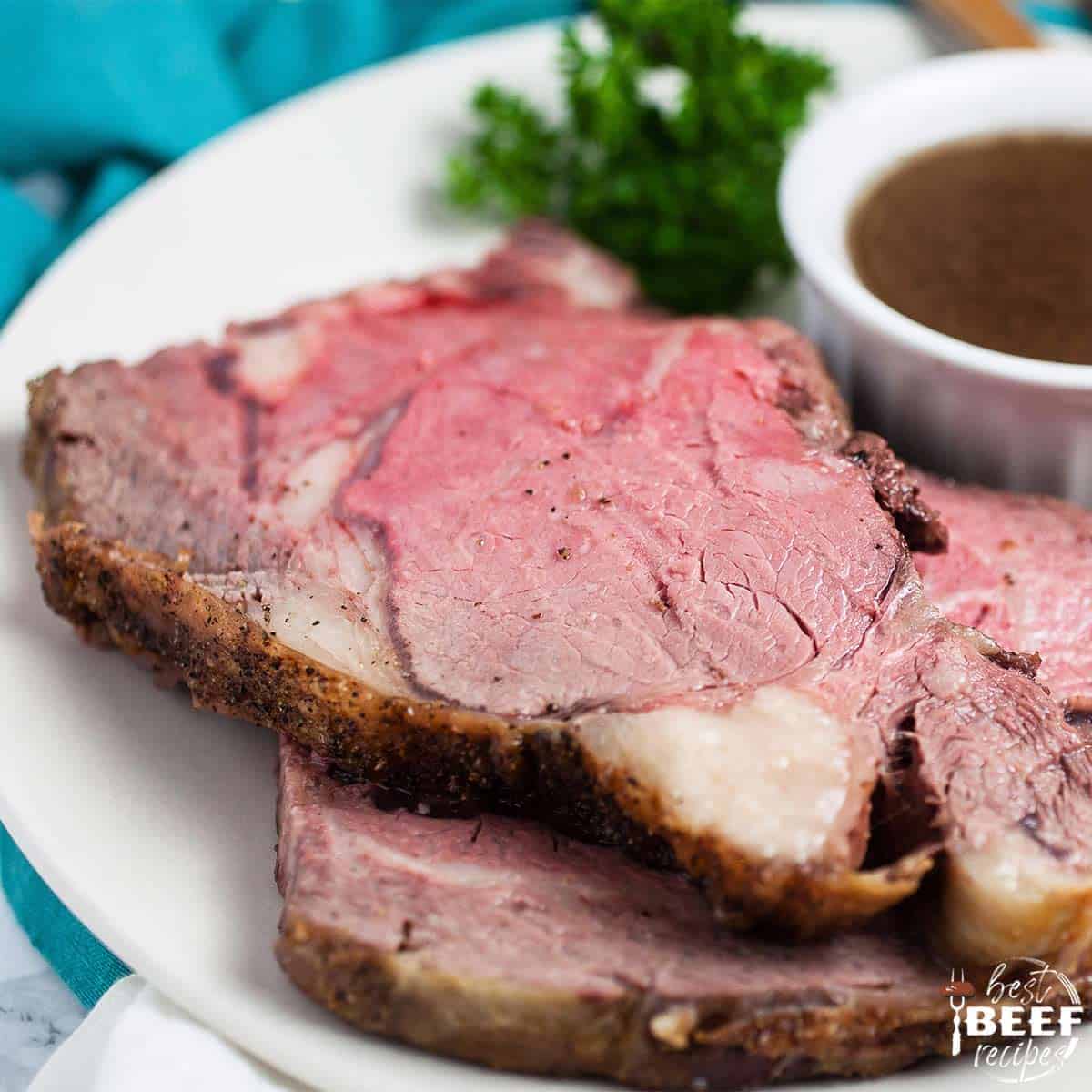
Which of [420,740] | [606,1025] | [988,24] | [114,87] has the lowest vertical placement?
[606,1025]

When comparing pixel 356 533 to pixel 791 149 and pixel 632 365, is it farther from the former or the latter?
pixel 791 149

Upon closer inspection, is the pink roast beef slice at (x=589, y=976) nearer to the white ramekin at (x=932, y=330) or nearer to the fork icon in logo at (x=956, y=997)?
the fork icon in logo at (x=956, y=997)

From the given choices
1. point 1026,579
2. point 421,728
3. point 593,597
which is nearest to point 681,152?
point 1026,579

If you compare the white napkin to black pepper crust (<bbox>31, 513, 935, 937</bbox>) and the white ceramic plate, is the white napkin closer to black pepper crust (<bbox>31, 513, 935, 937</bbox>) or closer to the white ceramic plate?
the white ceramic plate

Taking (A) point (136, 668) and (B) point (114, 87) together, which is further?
(B) point (114, 87)

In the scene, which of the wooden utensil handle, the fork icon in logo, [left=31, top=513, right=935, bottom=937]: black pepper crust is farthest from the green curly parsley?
the fork icon in logo

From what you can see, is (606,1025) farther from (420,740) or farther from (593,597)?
(593,597)
